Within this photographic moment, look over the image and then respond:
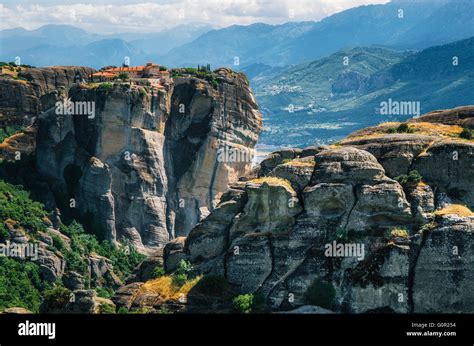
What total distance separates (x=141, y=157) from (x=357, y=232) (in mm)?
57793

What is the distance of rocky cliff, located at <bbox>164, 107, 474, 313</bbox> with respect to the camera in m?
57.8

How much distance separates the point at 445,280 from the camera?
57.4m

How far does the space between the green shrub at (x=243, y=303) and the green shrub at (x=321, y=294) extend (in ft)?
9.89

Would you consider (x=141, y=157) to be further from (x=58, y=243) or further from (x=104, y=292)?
(x=104, y=292)

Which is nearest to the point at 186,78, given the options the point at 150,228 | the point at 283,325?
the point at 150,228

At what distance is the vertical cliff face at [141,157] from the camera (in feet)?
371

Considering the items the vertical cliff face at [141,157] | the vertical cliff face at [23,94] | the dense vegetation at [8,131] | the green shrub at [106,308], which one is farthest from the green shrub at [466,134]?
the dense vegetation at [8,131]

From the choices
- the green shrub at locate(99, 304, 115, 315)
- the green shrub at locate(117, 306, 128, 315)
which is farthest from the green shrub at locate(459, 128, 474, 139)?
the green shrub at locate(99, 304, 115, 315)

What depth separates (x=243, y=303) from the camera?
58.8 meters

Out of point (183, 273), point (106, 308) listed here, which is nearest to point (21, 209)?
point (106, 308)

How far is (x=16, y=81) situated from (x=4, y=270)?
3271 centimetres

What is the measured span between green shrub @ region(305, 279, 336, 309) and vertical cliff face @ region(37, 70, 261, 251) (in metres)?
55.3

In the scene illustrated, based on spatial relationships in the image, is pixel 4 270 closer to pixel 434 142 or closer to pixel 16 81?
pixel 16 81

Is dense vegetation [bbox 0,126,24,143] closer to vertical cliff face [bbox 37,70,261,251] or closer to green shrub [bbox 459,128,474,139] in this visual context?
vertical cliff face [bbox 37,70,261,251]
